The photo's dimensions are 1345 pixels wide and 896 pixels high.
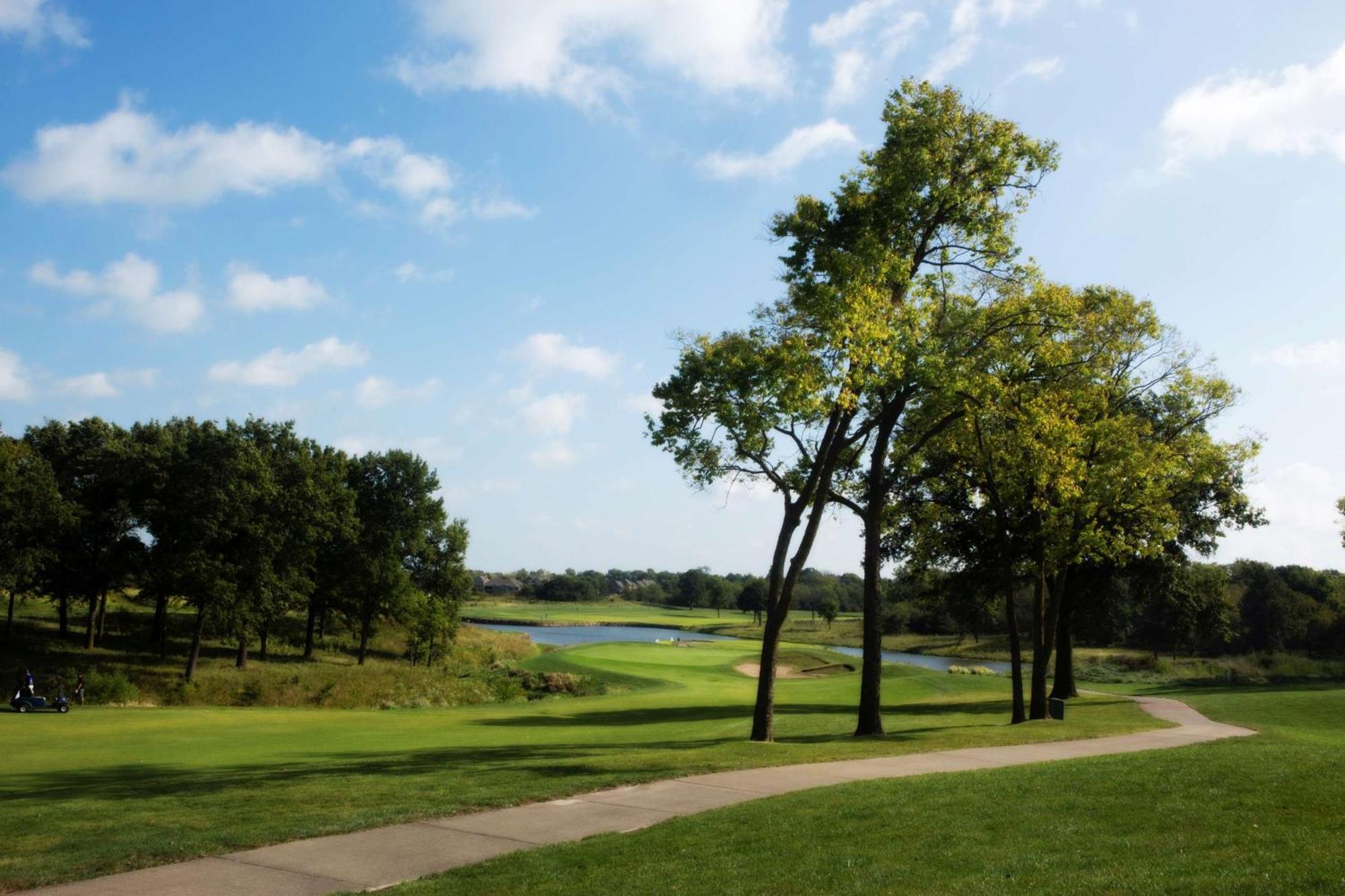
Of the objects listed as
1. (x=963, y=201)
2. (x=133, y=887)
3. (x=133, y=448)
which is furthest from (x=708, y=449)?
(x=133, y=448)

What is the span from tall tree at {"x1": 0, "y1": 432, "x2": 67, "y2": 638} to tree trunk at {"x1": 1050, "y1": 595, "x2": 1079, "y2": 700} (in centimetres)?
4665

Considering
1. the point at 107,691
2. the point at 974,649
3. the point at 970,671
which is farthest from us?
the point at 974,649

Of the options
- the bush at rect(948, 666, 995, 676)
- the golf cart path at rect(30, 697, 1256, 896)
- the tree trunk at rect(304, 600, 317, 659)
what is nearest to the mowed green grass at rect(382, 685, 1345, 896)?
the golf cart path at rect(30, 697, 1256, 896)

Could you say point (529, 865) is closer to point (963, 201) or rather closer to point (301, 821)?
point (301, 821)

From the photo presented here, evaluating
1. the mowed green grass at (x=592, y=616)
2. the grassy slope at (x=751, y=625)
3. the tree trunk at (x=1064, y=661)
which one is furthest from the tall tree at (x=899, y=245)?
the mowed green grass at (x=592, y=616)

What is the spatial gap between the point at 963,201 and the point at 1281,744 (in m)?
13.2

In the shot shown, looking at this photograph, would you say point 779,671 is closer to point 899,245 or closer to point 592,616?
Result: point 899,245

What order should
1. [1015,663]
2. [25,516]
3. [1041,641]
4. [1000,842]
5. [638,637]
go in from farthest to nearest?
[638,637]
[25,516]
[1041,641]
[1015,663]
[1000,842]

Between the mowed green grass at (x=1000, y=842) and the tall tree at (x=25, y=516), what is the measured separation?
4483 centimetres

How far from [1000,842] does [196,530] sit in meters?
48.2

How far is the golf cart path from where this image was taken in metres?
9.12

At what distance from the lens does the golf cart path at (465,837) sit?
29.9 feet

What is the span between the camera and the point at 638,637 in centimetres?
12506

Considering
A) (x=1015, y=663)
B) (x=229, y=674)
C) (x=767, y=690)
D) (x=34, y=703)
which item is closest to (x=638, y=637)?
(x=229, y=674)
